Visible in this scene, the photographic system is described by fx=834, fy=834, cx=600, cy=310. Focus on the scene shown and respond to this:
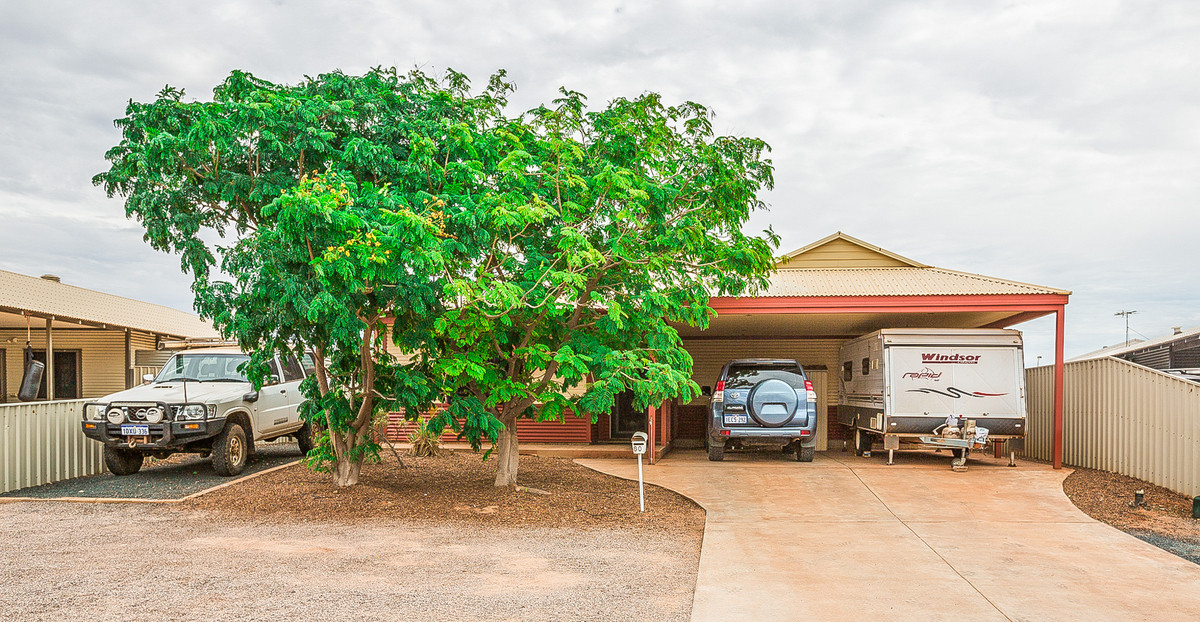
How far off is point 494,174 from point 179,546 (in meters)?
4.77

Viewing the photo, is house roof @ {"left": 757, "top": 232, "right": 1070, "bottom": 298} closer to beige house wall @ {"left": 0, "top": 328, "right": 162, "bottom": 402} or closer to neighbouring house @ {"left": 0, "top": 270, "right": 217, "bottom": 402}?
neighbouring house @ {"left": 0, "top": 270, "right": 217, "bottom": 402}

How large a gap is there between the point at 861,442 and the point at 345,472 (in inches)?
373

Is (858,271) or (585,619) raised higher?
(858,271)

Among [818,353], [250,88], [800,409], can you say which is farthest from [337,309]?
[818,353]

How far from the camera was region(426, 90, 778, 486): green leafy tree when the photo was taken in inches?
339

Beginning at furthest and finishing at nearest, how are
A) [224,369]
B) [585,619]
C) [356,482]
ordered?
[224,369] < [356,482] < [585,619]

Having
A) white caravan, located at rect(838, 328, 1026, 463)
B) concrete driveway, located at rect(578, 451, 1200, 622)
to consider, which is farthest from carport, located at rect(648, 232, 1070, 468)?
concrete driveway, located at rect(578, 451, 1200, 622)

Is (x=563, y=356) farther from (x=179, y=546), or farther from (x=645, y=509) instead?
(x=179, y=546)

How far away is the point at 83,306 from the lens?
19.9 m

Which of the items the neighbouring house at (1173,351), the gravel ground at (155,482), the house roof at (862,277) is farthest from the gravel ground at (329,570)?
the neighbouring house at (1173,351)

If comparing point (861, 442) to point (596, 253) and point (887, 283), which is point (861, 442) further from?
point (596, 253)

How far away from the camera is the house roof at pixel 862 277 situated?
13109 mm

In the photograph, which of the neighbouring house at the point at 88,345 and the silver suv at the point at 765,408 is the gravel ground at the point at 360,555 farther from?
the neighbouring house at the point at 88,345

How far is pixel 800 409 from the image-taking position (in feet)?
43.6
